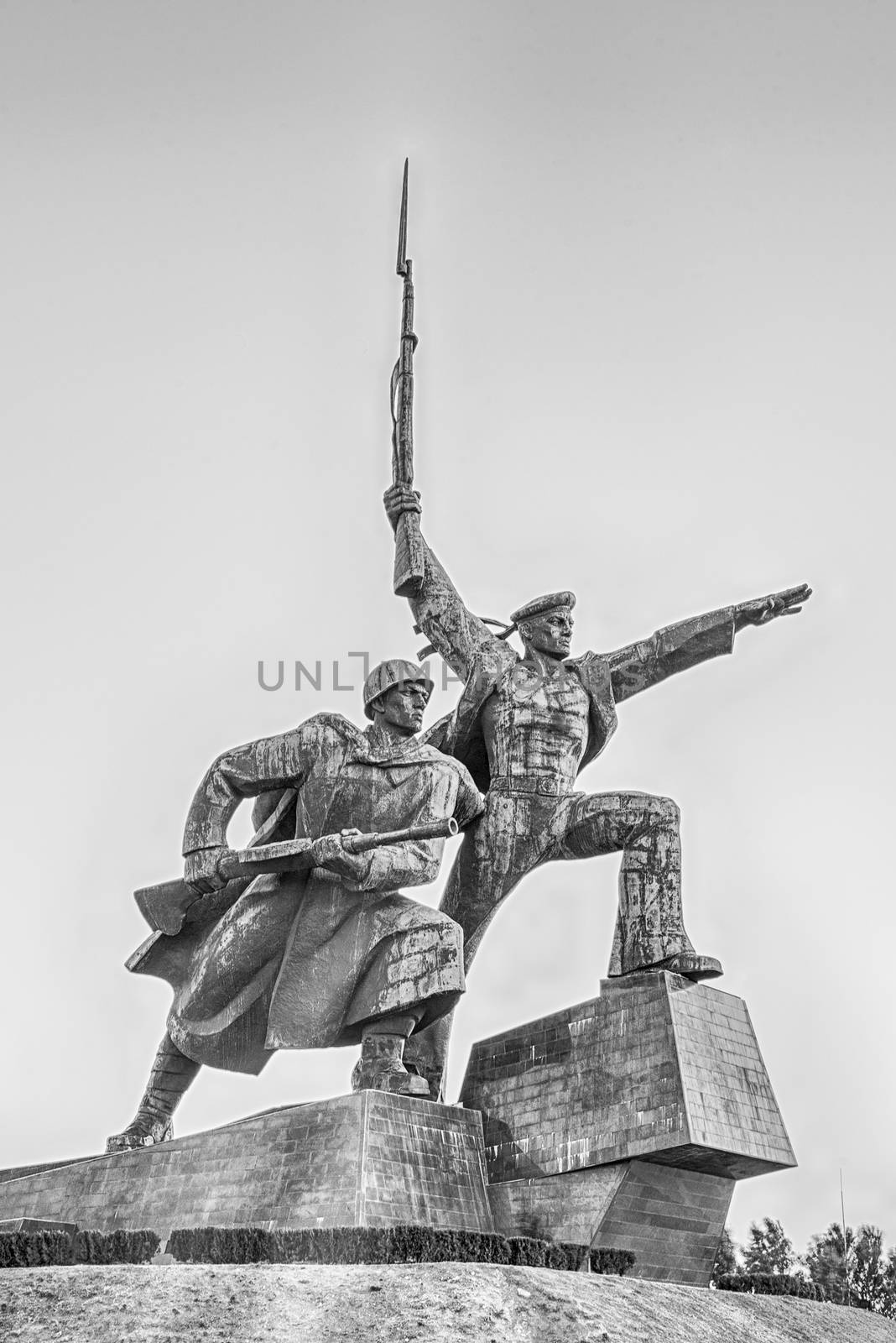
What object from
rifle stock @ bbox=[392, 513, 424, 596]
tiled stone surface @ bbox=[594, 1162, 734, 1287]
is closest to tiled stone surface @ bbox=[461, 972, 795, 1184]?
tiled stone surface @ bbox=[594, 1162, 734, 1287]

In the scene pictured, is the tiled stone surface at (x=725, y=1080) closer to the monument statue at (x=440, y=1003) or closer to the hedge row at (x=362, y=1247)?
the monument statue at (x=440, y=1003)

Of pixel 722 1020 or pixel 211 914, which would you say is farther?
pixel 211 914

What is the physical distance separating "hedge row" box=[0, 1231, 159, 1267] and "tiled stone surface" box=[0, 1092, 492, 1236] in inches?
30.3

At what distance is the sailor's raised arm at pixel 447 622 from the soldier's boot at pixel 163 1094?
3.85m

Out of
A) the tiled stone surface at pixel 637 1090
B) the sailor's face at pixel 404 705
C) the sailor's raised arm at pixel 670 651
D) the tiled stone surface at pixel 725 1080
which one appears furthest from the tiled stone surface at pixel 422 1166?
the sailor's raised arm at pixel 670 651

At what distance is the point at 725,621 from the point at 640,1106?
4.13 metres

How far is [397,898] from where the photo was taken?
10.8m

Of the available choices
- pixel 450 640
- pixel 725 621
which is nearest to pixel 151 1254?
pixel 450 640

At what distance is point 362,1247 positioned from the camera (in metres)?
8.42

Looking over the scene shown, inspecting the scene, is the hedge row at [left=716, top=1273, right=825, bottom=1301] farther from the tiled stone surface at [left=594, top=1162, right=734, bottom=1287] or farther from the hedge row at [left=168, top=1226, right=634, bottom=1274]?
the hedge row at [left=168, top=1226, right=634, bottom=1274]

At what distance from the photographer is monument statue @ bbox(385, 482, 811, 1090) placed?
36.5 feet

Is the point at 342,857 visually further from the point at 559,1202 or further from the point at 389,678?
the point at 559,1202

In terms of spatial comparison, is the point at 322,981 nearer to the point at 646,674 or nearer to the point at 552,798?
the point at 552,798

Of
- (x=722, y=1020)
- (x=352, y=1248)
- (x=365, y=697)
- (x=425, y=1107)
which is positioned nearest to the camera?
(x=352, y=1248)
